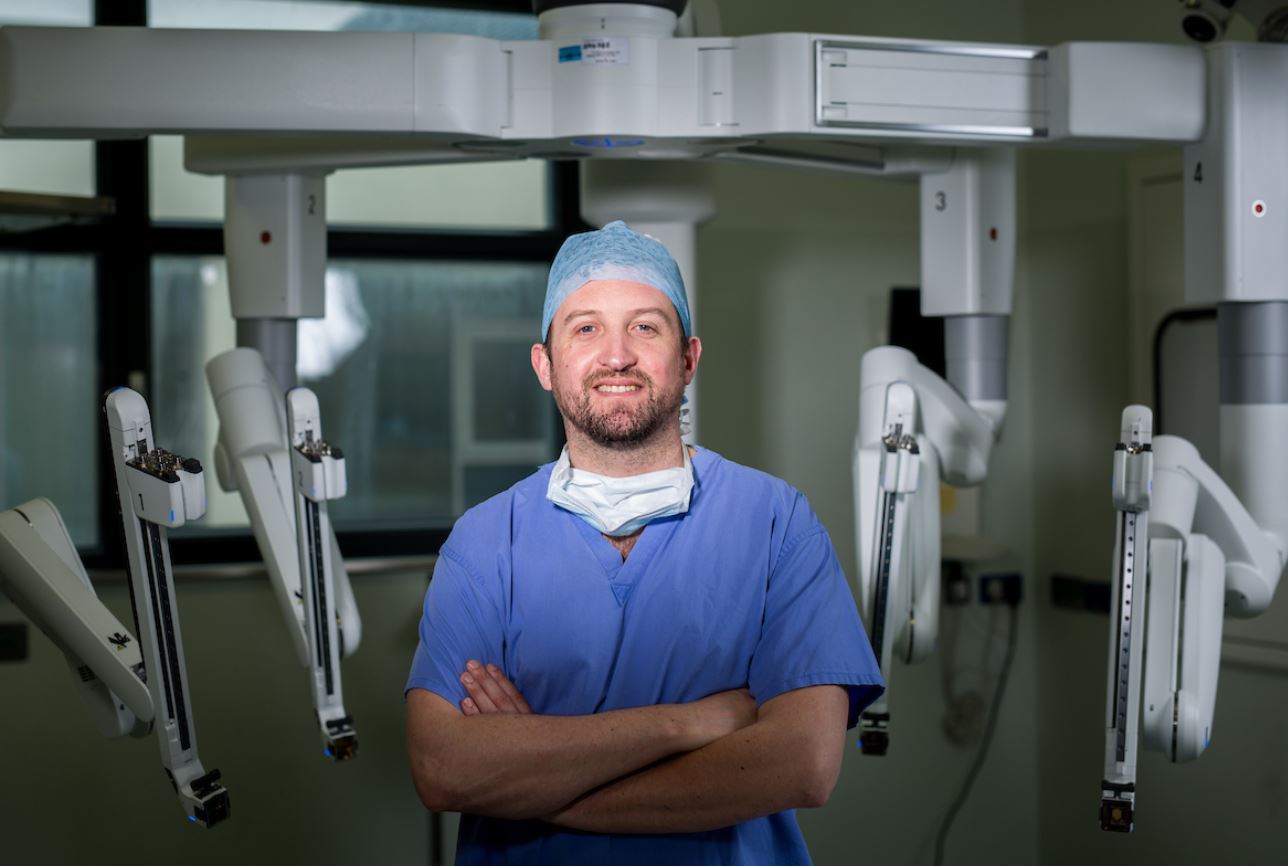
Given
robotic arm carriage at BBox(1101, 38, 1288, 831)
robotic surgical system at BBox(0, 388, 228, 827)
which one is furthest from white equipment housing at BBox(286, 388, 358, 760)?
robotic arm carriage at BBox(1101, 38, 1288, 831)

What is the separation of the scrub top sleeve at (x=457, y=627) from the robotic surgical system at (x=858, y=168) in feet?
1.54

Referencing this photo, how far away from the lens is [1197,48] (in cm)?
203

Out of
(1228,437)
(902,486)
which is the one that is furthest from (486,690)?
(1228,437)

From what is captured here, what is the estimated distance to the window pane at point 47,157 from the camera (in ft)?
9.58

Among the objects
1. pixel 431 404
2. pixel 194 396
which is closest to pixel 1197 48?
pixel 431 404

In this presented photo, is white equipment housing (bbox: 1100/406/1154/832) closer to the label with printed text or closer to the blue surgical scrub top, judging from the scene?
the blue surgical scrub top

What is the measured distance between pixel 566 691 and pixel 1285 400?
133 centimetres

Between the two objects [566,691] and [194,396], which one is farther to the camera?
[194,396]

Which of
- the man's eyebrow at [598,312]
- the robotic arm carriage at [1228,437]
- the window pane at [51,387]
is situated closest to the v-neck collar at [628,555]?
the man's eyebrow at [598,312]

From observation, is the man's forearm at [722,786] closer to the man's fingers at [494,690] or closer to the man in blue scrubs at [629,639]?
the man in blue scrubs at [629,639]

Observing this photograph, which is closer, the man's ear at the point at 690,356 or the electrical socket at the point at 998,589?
the man's ear at the point at 690,356

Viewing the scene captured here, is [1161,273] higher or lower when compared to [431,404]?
higher

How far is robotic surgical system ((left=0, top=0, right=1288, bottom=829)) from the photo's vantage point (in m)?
1.77

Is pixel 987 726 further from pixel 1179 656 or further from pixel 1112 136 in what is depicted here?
pixel 1112 136
